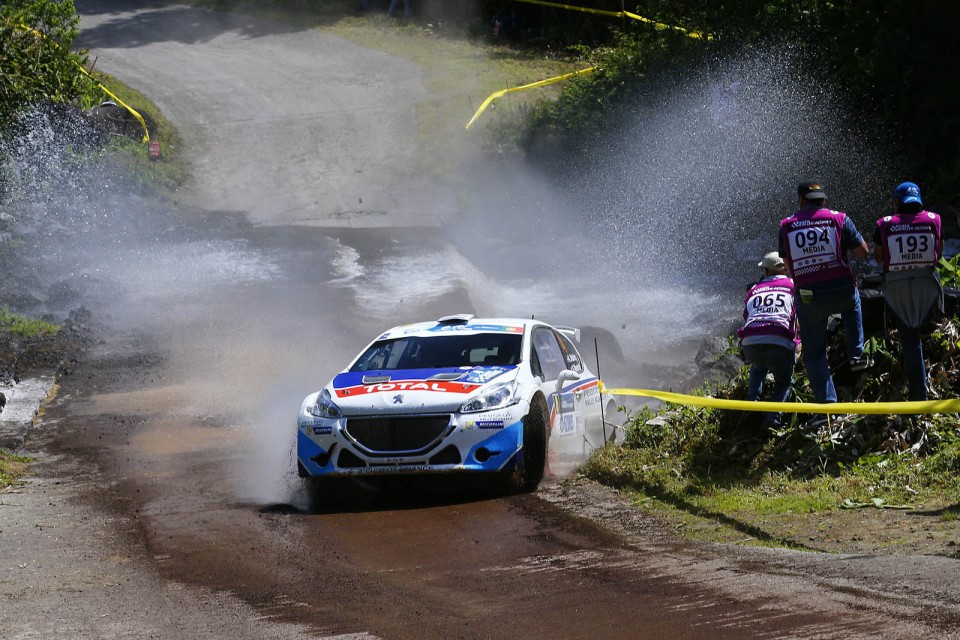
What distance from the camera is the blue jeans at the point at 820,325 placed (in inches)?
384

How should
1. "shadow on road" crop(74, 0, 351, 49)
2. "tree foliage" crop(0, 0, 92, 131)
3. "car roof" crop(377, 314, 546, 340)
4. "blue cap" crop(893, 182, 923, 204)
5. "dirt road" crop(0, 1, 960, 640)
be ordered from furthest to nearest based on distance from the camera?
"shadow on road" crop(74, 0, 351, 49)
"tree foliage" crop(0, 0, 92, 131)
"car roof" crop(377, 314, 546, 340)
"blue cap" crop(893, 182, 923, 204)
"dirt road" crop(0, 1, 960, 640)

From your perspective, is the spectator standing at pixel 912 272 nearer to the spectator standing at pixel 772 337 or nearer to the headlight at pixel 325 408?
the spectator standing at pixel 772 337

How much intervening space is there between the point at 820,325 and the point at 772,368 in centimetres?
63

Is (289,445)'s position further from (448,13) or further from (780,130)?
(448,13)

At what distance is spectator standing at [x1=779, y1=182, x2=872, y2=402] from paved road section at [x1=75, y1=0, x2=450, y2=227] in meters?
18.3

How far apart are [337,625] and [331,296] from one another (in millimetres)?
16037

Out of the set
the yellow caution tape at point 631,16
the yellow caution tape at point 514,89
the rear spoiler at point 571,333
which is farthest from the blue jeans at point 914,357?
the yellow caution tape at point 514,89

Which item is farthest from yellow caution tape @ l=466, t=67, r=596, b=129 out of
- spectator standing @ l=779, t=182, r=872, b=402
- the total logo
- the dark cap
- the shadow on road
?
spectator standing @ l=779, t=182, r=872, b=402

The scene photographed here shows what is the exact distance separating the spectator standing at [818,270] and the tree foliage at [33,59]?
17.1m

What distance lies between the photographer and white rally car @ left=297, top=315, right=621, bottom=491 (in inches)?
397

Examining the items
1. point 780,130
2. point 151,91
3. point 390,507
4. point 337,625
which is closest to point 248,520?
point 390,507

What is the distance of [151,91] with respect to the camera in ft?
116

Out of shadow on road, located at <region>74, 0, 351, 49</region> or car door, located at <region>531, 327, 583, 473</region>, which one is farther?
shadow on road, located at <region>74, 0, 351, 49</region>

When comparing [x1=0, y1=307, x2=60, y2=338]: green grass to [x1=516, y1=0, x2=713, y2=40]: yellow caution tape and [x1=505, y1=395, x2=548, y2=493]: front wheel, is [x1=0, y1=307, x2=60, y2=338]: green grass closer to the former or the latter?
[x1=505, y1=395, x2=548, y2=493]: front wheel
